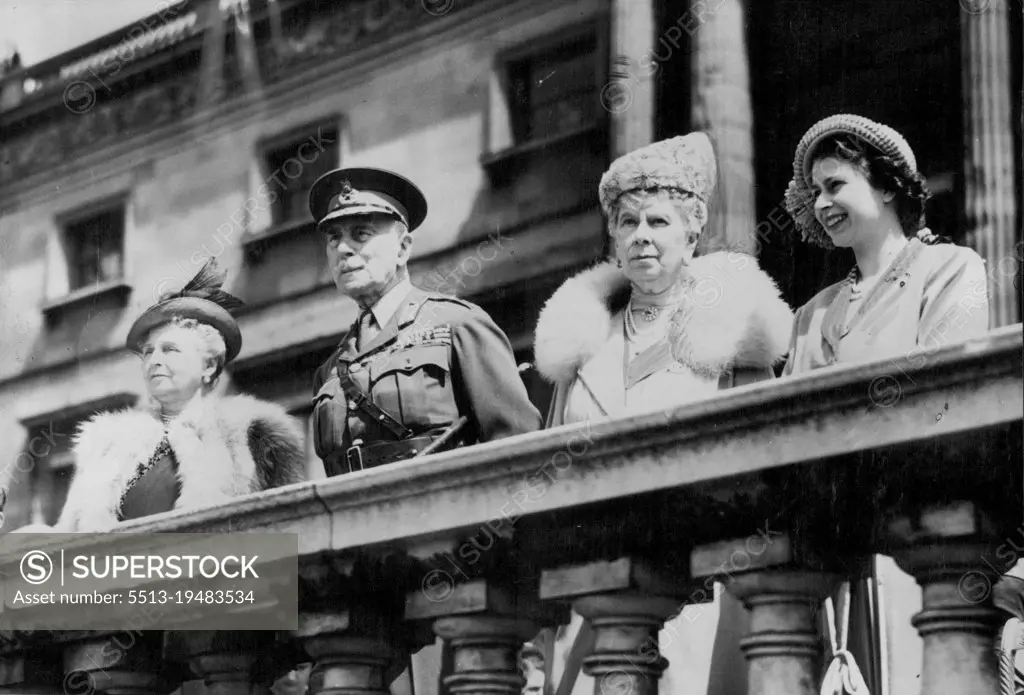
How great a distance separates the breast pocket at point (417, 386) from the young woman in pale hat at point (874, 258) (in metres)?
1.12

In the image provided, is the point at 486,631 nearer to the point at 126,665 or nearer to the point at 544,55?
the point at 126,665

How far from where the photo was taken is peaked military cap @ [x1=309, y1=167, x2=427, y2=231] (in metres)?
6.33

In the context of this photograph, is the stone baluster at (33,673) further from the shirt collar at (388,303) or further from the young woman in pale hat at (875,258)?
the young woman in pale hat at (875,258)

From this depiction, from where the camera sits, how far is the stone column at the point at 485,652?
4.23m

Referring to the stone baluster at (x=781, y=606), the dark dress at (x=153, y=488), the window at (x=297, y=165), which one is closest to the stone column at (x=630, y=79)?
the window at (x=297, y=165)

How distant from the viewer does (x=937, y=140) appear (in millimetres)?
8062

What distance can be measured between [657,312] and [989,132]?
2339 mm

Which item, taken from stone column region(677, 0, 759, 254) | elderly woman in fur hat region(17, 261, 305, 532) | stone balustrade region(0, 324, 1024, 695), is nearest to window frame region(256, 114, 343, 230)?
stone column region(677, 0, 759, 254)

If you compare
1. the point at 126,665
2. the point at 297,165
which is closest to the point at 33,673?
the point at 126,665

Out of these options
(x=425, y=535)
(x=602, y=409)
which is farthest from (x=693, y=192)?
(x=425, y=535)

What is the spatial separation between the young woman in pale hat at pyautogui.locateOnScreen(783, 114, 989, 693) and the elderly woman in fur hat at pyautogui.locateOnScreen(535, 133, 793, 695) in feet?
0.72

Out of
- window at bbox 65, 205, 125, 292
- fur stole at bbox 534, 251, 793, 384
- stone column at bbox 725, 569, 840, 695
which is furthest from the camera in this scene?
window at bbox 65, 205, 125, 292

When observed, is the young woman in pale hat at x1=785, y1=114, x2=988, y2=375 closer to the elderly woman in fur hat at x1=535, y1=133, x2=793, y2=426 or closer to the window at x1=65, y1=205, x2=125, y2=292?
the elderly woman in fur hat at x1=535, y1=133, x2=793, y2=426

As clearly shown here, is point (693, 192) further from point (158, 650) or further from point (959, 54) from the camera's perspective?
point (959, 54)
